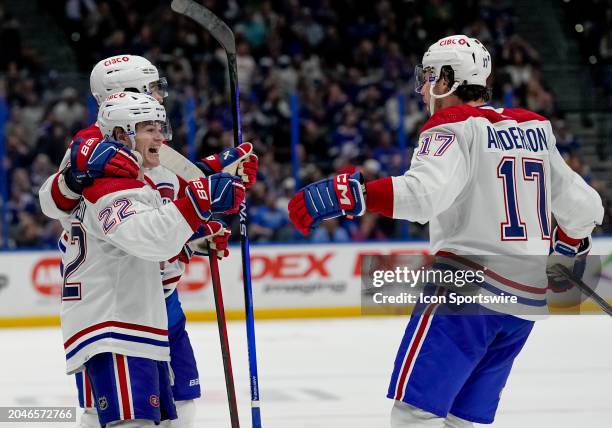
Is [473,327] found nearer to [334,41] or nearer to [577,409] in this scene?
[577,409]

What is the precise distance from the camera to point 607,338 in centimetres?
704

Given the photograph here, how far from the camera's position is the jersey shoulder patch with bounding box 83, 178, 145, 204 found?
288 cm

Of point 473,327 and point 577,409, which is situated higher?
point 473,327

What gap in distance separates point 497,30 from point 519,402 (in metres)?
7.45

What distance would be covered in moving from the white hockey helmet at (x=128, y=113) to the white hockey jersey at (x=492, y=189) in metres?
0.75

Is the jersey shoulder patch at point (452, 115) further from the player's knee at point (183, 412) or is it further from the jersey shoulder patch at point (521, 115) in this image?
the player's knee at point (183, 412)

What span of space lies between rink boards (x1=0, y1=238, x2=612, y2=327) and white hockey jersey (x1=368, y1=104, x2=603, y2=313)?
17.5ft

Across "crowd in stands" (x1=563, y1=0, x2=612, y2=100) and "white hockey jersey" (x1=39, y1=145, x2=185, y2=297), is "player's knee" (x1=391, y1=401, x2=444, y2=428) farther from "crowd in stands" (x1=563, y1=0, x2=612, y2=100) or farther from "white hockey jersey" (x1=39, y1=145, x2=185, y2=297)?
"crowd in stands" (x1=563, y1=0, x2=612, y2=100)

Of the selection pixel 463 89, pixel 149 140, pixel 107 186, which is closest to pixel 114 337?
pixel 107 186

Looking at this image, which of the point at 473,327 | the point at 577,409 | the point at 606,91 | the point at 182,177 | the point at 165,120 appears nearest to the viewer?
the point at 473,327

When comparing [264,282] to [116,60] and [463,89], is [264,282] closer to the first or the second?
[116,60]

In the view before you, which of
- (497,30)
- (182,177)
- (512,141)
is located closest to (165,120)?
(182,177)

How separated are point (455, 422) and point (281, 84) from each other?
7663 millimetres

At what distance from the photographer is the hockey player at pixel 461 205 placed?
2.78 meters
